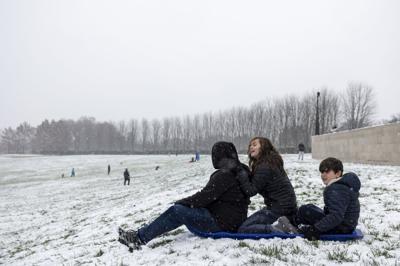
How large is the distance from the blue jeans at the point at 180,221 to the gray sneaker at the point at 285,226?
927 mm

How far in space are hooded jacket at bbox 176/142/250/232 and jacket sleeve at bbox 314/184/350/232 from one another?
1189 millimetres

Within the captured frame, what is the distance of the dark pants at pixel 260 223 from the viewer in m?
5.20

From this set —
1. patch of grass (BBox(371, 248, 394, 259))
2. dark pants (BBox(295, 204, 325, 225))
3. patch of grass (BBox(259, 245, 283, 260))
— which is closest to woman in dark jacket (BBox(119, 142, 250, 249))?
patch of grass (BBox(259, 245, 283, 260))

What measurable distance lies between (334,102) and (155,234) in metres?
79.8

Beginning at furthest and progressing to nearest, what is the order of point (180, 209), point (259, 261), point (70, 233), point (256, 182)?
point (70, 233) → point (256, 182) → point (180, 209) → point (259, 261)

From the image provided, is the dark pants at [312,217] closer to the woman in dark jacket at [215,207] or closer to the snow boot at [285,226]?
the snow boot at [285,226]

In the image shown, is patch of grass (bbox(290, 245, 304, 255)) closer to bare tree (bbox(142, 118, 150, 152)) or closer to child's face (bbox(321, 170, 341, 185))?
child's face (bbox(321, 170, 341, 185))

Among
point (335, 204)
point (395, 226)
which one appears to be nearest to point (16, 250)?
point (335, 204)

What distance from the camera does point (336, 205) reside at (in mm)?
4891

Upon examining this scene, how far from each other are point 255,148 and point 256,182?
0.56 m

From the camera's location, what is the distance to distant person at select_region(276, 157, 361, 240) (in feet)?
16.1

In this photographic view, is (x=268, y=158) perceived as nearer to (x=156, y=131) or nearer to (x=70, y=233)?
(x=70, y=233)

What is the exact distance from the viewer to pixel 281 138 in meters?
87.1

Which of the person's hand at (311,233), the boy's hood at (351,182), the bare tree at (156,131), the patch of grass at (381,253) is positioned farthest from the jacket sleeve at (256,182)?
the bare tree at (156,131)
